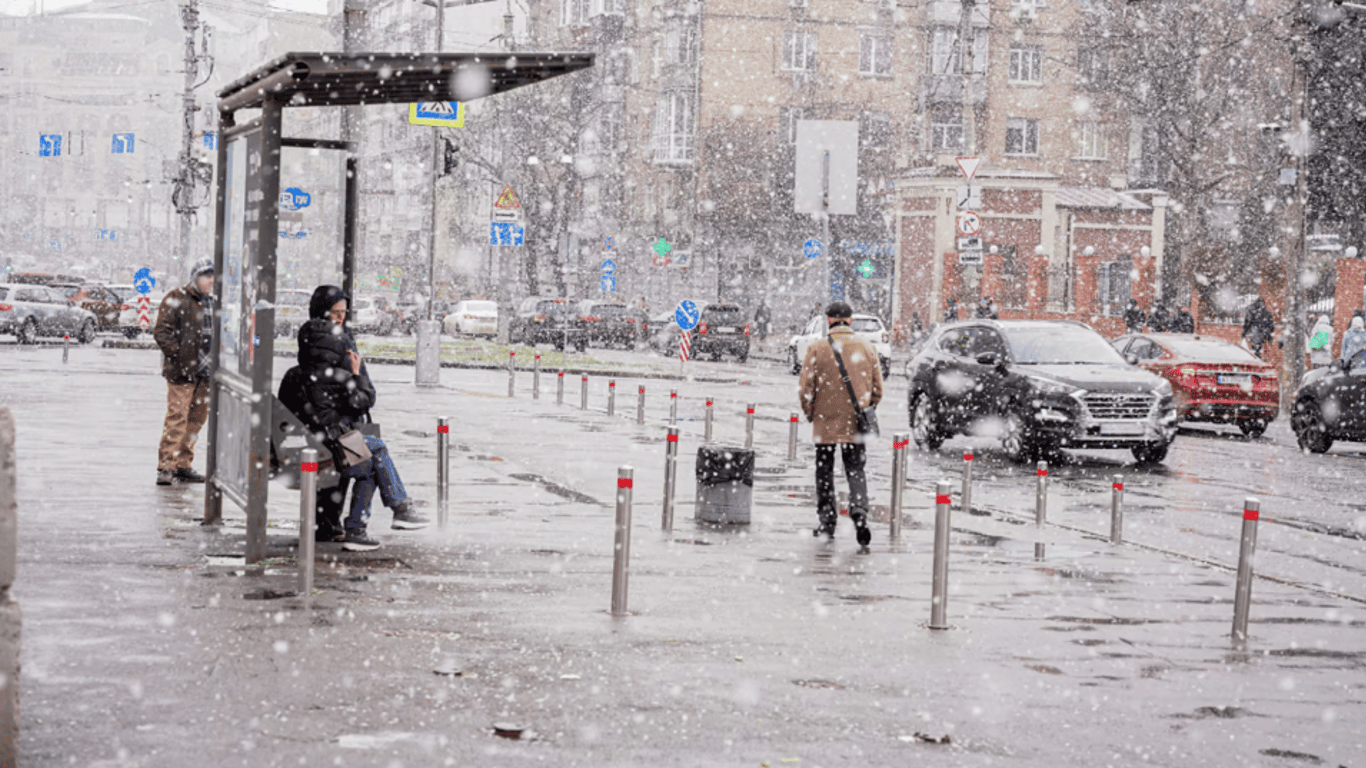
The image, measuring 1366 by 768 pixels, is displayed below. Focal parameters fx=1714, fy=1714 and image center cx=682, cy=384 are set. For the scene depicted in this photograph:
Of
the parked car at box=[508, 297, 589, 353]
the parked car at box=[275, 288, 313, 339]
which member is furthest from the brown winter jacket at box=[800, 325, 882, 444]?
the parked car at box=[275, 288, 313, 339]

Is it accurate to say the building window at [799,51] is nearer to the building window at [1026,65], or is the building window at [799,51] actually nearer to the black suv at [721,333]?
the building window at [1026,65]

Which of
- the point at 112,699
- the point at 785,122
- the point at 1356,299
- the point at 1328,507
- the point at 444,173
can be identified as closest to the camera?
the point at 112,699

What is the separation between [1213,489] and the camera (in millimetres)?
17750

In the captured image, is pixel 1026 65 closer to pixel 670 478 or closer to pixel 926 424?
pixel 926 424

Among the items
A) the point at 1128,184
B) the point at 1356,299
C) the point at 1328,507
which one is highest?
the point at 1128,184

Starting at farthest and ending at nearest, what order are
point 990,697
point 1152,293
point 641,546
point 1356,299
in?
point 1152,293 → point 1356,299 → point 641,546 → point 990,697

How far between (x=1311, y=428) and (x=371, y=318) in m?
41.8

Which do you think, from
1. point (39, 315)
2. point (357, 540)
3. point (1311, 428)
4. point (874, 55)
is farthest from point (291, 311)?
point (357, 540)

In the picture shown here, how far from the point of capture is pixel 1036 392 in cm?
1962

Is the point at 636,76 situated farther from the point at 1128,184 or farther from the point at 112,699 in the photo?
the point at 112,699

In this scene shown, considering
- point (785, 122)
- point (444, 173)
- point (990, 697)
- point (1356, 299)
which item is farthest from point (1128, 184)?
point (990, 697)

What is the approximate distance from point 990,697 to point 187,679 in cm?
348

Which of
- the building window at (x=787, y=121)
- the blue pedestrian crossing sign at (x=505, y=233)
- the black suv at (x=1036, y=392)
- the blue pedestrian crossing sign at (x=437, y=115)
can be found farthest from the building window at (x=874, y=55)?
the black suv at (x=1036, y=392)

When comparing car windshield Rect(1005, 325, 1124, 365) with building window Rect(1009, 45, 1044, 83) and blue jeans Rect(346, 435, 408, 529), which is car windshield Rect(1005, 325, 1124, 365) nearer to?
blue jeans Rect(346, 435, 408, 529)
